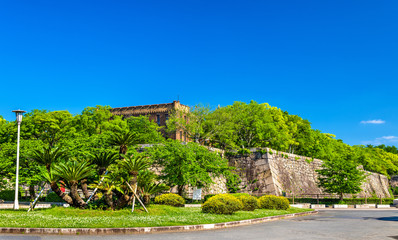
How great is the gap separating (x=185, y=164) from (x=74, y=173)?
45.9 feet

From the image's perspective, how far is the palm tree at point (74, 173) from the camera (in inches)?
718

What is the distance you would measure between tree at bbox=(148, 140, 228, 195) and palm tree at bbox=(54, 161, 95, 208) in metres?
11.9

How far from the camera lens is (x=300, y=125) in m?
64.1

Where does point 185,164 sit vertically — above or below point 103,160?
below

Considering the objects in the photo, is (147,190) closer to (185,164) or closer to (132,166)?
(132,166)

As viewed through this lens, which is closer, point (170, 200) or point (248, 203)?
point (248, 203)

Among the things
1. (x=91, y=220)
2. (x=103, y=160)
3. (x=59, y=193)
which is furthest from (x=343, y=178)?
(x=91, y=220)

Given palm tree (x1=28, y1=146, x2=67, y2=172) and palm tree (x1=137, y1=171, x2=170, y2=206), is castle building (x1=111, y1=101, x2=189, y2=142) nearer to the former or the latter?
palm tree (x1=137, y1=171, x2=170, y2=206)

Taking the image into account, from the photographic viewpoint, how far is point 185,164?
31.2 metres

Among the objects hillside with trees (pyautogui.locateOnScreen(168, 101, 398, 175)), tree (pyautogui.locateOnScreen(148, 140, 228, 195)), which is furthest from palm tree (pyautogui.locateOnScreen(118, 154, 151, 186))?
hillside with trees (pyautogui.locateOnScreen(168, 101, 398, 175))

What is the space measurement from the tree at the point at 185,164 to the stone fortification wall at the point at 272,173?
35.5ft

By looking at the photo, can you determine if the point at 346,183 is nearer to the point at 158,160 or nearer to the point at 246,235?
the point at 158,160

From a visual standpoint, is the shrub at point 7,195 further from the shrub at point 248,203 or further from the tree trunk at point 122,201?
the shrub at point 248,203

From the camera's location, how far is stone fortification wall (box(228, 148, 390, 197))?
143 ft
